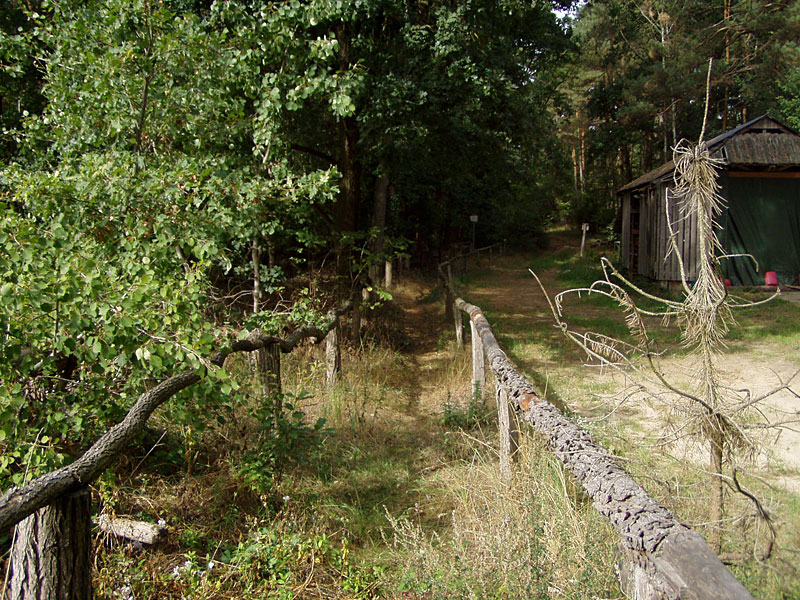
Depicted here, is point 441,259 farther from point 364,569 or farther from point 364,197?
point 364,569

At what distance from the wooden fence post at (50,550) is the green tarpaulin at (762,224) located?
16.5 metres

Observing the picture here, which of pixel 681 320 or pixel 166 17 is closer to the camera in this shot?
pixel 681 320

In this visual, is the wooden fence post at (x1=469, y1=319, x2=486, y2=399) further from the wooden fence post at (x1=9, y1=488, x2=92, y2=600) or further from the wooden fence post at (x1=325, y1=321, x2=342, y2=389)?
the wooden fence post at (x1=9, y1=488, x2=92, y2=600)

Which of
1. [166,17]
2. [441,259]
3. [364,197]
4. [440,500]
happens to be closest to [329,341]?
[440,500]

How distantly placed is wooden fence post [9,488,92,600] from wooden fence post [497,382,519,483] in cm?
241

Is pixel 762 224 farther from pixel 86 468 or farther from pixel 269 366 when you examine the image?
pixel 86 468

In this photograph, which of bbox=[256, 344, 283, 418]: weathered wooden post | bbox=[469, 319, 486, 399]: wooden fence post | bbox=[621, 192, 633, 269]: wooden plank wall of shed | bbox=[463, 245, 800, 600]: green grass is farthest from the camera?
bbox=[621, 192, 633, 269]: wooden plank wall of shed

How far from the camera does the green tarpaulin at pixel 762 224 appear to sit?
15.6 metres

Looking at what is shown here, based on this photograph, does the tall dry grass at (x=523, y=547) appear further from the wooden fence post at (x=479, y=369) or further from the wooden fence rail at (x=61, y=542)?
the wooden fence post at (x=479, y=369)

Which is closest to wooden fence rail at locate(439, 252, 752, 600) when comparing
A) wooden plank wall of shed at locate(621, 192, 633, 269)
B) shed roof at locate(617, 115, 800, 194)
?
shed roof at locate(617, 115, 800, 194)

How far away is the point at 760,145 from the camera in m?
15.0

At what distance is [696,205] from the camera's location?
104 inches

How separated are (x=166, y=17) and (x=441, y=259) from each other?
2133 cm

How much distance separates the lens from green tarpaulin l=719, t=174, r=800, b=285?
15.6 metres
